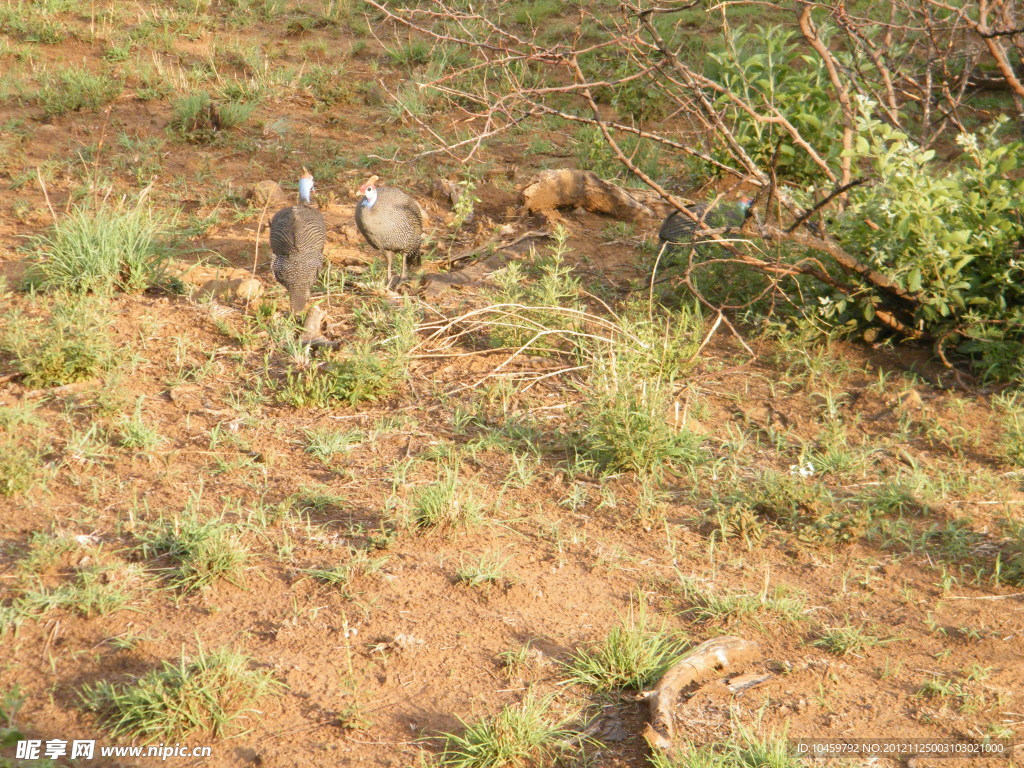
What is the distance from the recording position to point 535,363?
4473 mm

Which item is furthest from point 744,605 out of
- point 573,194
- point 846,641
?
point 573,194

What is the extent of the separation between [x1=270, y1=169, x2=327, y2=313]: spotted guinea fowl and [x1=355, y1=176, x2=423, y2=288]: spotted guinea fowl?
1.02 ft

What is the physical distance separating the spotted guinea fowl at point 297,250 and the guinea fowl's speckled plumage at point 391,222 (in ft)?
1.00

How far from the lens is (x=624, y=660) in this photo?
9.03 ft

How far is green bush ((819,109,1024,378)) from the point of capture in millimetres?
4094

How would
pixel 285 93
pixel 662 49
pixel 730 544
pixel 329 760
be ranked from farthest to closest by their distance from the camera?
pixel 285 93 → pixel 662 49 → pixel 730 544 → pixel 329 760

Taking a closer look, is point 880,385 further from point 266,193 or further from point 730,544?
point 266,193

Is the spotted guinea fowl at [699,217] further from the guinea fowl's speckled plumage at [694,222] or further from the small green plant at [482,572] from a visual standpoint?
the small green plant at [482,572]

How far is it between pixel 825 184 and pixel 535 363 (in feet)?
5.09

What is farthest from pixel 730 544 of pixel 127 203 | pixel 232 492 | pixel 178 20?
pixel 178 20

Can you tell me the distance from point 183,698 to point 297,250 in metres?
2.47

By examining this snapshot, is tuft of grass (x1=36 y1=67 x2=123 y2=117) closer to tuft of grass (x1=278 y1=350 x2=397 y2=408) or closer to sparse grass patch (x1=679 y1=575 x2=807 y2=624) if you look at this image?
tuft of grass (x1=278 y1=350 x2=397 y2=408)

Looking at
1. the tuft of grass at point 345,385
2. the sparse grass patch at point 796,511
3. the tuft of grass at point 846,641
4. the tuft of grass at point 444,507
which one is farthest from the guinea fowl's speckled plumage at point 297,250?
the tuft of grass at point 846,641

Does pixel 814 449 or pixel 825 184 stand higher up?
pixel 825 184
